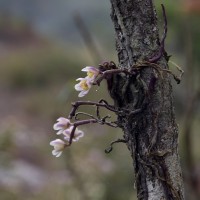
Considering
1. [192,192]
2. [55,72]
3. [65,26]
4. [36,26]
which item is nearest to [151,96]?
[192,192]

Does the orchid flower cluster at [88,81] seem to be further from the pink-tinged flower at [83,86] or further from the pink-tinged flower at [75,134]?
the pink-tinged flower at [75,134]

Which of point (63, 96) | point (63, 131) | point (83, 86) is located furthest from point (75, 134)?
point (63, 96)

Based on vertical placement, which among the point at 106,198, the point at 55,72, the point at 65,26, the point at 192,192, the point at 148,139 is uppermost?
the point at 65,26

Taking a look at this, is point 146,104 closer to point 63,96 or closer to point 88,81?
point 88,81

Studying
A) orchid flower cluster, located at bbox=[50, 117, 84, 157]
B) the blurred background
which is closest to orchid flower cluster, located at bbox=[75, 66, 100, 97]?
orchid flower cluster, located at bbox=[50, 117, 84, 157]

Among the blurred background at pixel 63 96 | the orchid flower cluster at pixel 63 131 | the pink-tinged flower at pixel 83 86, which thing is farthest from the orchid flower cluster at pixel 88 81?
the blurred background at pixel 63 96

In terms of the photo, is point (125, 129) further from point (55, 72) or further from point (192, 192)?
point (55, 72)
